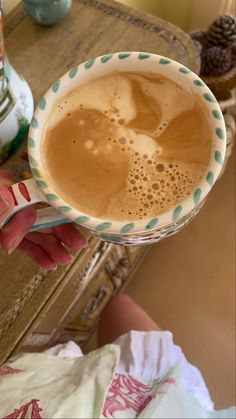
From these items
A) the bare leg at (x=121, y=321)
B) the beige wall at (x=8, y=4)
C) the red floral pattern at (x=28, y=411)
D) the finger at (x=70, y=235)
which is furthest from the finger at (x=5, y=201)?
the bare leg at (x=121, y=321)

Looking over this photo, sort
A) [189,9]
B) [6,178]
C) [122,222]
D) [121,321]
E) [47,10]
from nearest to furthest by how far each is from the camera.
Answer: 1. [122,222]
2. [6,178]
3. [47,10]
4. [121,321]
5. [189,9]

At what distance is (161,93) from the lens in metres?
0.47

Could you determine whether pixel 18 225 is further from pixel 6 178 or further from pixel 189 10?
pixel 189 10

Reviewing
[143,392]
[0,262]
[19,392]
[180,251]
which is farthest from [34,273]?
→ [180,251]

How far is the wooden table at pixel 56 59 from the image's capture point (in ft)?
1.86

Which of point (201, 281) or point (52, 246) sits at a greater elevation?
point (52, 246)

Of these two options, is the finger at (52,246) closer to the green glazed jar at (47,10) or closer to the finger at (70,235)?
the finger at (70,235)

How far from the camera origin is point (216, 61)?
0.95 m

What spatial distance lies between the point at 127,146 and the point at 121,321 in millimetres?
523

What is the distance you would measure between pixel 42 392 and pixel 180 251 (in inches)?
24.7

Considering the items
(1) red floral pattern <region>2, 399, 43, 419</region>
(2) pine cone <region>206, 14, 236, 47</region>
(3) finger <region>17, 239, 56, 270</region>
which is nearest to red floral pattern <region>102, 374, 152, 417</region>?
(1) red floral pattern <region>2, 399, 43, 419</region>

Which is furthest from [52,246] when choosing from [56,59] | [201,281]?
[201,281]

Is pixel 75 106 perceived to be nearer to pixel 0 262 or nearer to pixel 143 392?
pixel 0 262

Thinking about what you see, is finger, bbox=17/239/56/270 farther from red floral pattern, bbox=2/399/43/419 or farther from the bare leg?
the bare leg
